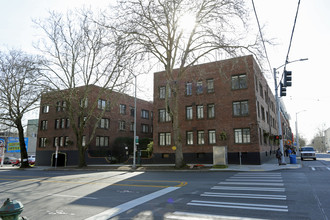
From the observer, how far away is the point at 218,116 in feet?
90.3

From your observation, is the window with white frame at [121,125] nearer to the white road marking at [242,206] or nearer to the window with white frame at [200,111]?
the window with white frame at [200,111]

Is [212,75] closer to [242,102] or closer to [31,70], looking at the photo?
[242,102]

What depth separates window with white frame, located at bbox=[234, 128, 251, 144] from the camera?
25.7 meters

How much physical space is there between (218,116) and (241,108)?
2.77 m

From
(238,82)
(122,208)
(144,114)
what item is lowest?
(122,208)

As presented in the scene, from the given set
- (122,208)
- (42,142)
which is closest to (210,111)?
(122,208)

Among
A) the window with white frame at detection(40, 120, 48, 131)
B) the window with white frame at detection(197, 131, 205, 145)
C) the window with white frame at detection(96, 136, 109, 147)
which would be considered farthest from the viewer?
the window with white frame at detection(40, 120, 48, 131)

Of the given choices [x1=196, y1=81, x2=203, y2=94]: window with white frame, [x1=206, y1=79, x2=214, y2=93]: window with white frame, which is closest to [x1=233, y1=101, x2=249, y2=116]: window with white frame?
[x1=206, y1=79, x2=214, y2=93]: window with white frame

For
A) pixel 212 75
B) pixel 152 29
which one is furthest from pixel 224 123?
pixel 152 29

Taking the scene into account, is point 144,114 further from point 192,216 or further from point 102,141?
point 192,216

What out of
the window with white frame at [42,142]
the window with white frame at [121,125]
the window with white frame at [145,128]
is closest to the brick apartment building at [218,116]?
the window with white frame at [121,125]

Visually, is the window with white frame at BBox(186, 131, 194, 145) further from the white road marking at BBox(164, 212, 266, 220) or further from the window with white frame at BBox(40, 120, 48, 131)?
the window with white frame at BBox(40, 120, 48, 131)

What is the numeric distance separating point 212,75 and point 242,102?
501 centimetres

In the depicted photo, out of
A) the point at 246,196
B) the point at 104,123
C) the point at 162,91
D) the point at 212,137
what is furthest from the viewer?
the point at 104,123
